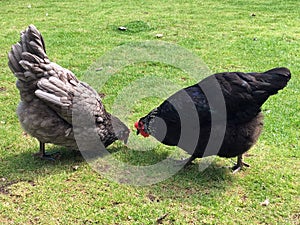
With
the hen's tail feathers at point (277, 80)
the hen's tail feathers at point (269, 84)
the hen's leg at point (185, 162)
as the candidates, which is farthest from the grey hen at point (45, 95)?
the hen's tail feathers at point (277, 80)

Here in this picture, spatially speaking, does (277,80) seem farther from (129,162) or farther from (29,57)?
(29,57)

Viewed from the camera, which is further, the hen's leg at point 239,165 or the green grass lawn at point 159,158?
the hen's leg at point 239,165

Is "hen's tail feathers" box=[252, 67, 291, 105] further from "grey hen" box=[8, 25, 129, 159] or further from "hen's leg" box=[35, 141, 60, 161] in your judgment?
"hen's leg" box=[35, 141, 60, 161]

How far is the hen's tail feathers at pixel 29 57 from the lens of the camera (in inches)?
196

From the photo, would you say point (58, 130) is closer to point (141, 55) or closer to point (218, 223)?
point (218, 223)

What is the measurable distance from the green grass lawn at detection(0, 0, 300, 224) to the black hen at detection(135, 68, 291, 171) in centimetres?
46

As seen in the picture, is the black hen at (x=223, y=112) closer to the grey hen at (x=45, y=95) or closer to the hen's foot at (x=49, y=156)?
the grey hen at (x=45, y=95)

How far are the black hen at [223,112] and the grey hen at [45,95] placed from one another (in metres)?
1.10

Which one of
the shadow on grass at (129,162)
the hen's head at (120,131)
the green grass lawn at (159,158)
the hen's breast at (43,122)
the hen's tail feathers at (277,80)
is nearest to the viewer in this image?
the green grass lawn at (159,158)

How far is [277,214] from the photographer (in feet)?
14.5

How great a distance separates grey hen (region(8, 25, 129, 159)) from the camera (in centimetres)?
499

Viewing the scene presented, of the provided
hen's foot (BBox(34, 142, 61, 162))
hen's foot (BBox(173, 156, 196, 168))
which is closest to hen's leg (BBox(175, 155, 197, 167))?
hen's foot (BBox(173, 156, 196, 168))

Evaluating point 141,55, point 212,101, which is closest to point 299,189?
point 212,101

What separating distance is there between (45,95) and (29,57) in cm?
49
